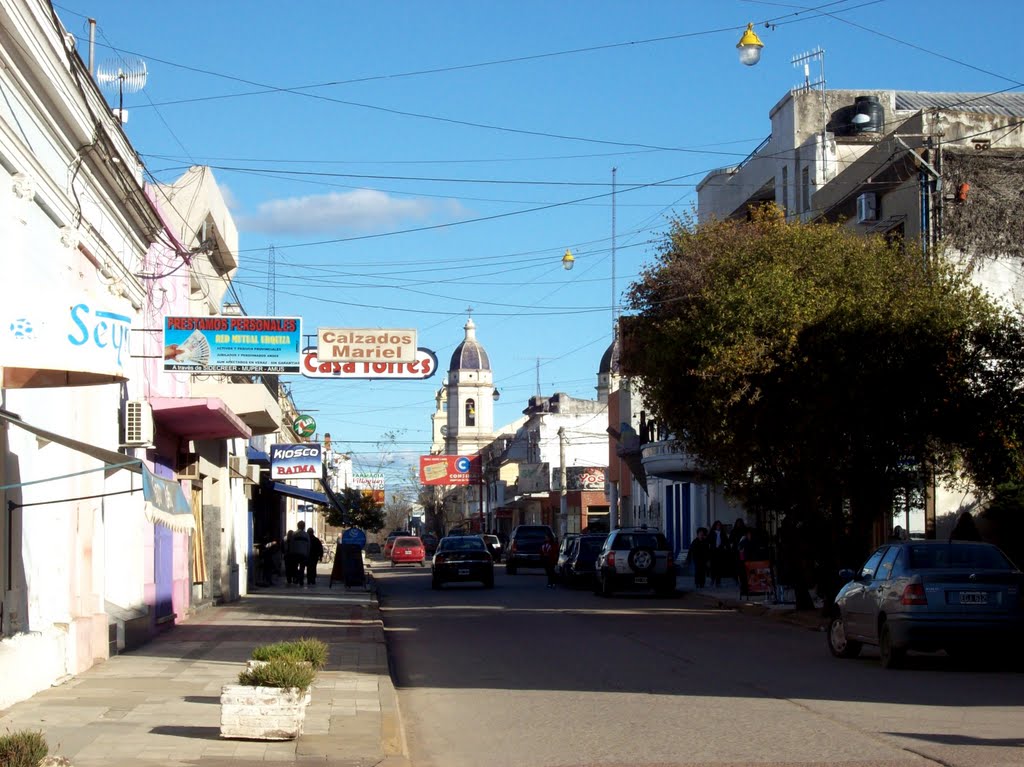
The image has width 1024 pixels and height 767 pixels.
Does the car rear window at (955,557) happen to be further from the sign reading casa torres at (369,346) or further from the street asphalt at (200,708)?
the sign reading casa torres at (369,346)

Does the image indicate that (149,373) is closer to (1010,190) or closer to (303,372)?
(303,372)

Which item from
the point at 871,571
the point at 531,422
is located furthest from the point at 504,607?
the point at 531,422

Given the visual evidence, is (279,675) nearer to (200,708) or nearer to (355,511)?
(200,708)

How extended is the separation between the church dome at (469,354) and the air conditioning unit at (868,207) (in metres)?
122

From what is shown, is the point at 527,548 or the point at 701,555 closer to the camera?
the point at 701,555

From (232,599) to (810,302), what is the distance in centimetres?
1598

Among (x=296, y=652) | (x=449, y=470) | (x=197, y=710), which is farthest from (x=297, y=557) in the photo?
(x=449, y=470)

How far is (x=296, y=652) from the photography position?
10.9 meters

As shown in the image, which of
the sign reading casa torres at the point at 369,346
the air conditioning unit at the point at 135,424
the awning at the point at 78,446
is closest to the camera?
the awning at the point at 78,446

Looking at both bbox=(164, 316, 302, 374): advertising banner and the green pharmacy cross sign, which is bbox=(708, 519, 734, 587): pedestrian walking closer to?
bbox=(164, 316, 302, 374): advertising banner

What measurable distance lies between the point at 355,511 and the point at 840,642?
62013 mm

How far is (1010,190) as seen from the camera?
96.9 feet

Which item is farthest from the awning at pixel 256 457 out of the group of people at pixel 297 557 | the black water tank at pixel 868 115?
the black water tank at pixel 868 115

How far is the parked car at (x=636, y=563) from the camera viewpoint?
32.8 metres
